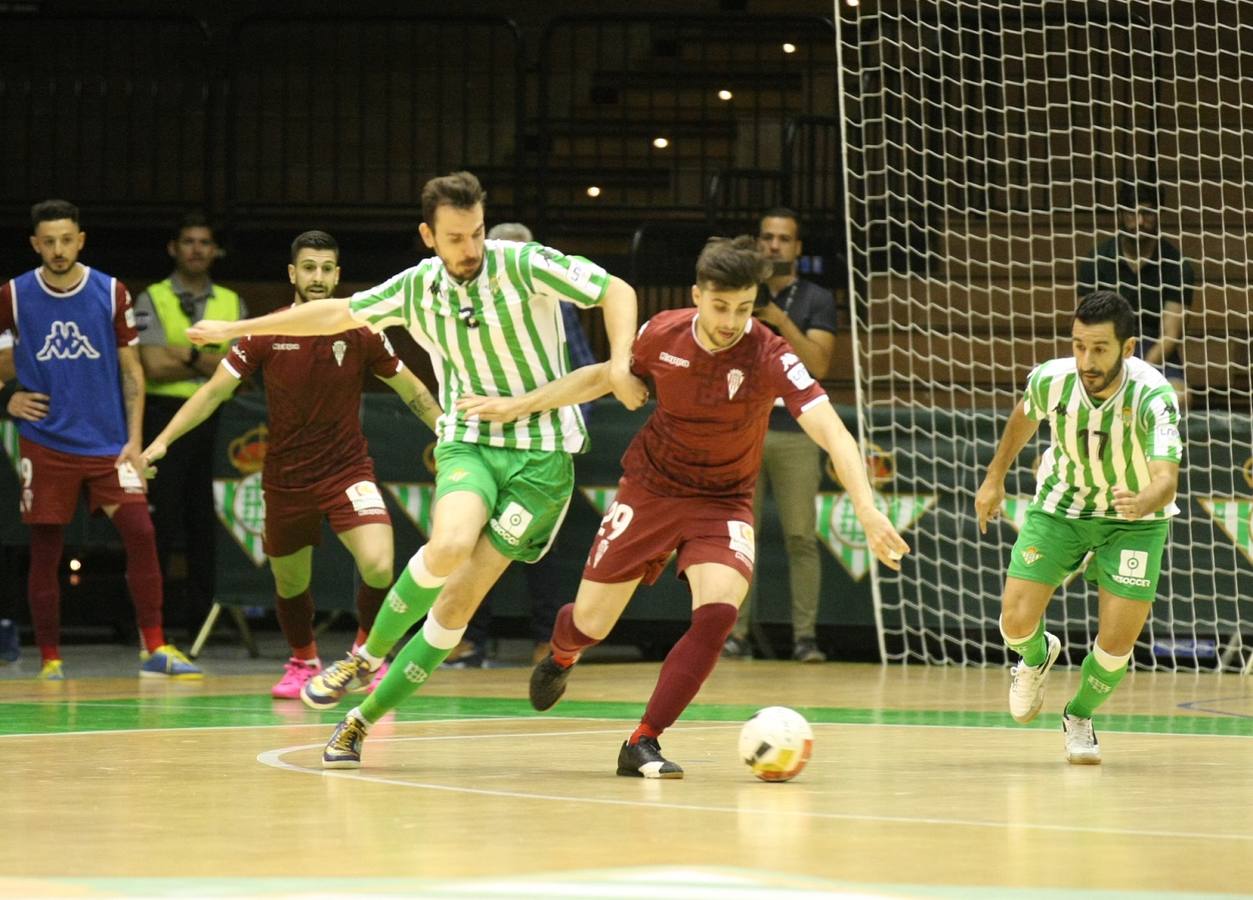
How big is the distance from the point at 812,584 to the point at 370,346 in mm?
3288

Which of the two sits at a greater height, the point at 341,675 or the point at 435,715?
the point at 341,675

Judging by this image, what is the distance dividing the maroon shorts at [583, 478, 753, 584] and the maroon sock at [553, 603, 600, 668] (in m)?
0.23

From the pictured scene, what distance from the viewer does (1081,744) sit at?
6.67m

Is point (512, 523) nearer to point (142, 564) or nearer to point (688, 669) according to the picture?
point (688, 669)

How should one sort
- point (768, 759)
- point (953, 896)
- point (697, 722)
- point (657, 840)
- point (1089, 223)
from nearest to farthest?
point (953, 896) < point (657, 840) < point (768, 759) < point (697, 722) < point (1089, 223)

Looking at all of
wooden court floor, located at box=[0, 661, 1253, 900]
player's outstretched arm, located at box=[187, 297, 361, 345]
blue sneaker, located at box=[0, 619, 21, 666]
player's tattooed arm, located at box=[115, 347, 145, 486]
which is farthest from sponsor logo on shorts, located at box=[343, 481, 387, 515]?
blue sneaker, located at box=[0, 619, 21, 666]

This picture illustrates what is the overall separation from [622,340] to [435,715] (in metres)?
2.59

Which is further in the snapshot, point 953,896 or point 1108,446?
point 1108,446

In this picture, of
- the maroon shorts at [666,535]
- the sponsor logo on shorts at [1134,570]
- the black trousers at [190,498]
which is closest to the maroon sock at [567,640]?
the maroon shorts at [666,535]

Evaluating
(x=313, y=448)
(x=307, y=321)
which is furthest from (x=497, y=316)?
(x=313, y=448)

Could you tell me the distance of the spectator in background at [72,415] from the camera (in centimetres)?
1025

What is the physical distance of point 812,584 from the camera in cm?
1127

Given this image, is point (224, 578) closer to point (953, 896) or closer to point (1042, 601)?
point (1042, 601)

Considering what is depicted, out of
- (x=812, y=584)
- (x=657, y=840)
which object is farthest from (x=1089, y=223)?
(x=657, y=840)
